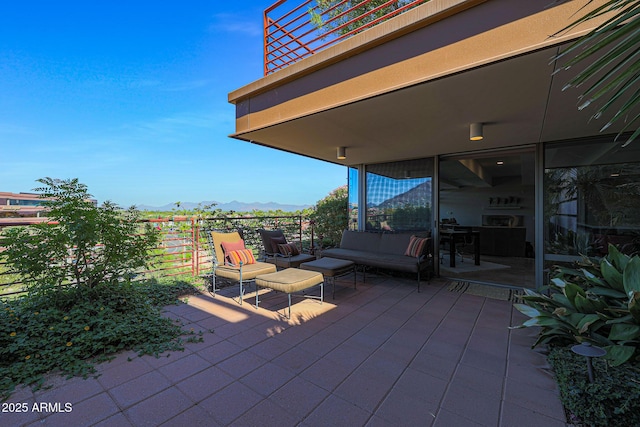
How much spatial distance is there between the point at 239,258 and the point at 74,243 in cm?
197

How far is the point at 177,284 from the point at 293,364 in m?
3.03

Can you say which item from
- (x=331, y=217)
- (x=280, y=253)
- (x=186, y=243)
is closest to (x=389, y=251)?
(x=280, y=253)

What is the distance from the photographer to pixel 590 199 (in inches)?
170

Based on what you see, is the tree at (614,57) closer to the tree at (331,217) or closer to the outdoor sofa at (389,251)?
the outdoor sofa at (389,251)

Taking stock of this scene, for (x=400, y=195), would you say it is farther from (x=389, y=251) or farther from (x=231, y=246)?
(x=231, y=246)

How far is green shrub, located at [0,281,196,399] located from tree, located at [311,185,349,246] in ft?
15.9

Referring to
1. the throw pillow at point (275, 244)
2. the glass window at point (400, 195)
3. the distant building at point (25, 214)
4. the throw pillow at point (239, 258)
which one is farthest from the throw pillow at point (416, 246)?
the distant building at point (25, 214)

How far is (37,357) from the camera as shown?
2379 millimetres

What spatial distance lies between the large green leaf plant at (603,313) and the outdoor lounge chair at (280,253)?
10.9 feet

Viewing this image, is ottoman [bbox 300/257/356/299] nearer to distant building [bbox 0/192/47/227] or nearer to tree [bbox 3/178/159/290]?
tree [bbox 3/178/159/290]

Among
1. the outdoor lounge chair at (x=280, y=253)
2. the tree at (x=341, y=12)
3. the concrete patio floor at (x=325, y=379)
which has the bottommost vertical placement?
the concrete patio floor at (x=325, y=379)

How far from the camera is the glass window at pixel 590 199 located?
4.05 metres

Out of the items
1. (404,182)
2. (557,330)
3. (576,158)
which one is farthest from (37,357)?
(576,158)

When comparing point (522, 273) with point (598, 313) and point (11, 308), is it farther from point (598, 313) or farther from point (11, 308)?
point (11, 308)
